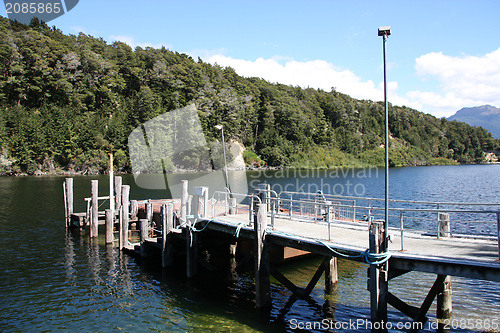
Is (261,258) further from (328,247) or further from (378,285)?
(378,285)

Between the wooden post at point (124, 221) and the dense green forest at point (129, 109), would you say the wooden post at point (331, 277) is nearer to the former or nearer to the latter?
the wooden post at point (124, 221)

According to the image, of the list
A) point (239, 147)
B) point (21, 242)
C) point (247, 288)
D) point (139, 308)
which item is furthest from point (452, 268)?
point (239, 147)

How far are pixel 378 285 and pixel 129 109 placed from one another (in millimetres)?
109716

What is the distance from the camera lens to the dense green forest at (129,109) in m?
88.7

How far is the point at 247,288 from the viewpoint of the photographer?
51.0ft

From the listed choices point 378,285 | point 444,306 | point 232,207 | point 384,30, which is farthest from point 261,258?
point 384,30

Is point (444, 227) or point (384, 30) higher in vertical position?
point (384, 30)

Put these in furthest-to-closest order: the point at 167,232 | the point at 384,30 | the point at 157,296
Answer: the point at 167,232
the point at 157,296
the point at 384,30

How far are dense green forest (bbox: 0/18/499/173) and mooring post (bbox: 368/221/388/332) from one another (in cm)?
8643

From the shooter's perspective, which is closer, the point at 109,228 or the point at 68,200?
the point at 109,228

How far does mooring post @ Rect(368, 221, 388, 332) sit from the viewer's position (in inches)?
381

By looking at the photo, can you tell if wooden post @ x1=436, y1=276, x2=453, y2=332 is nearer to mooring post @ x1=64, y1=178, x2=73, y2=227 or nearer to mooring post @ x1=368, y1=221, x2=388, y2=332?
mooring post @ x1=368, y1=221, x2=388, y2=332

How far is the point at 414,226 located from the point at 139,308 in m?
21.3

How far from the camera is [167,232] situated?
17562 millimetres
